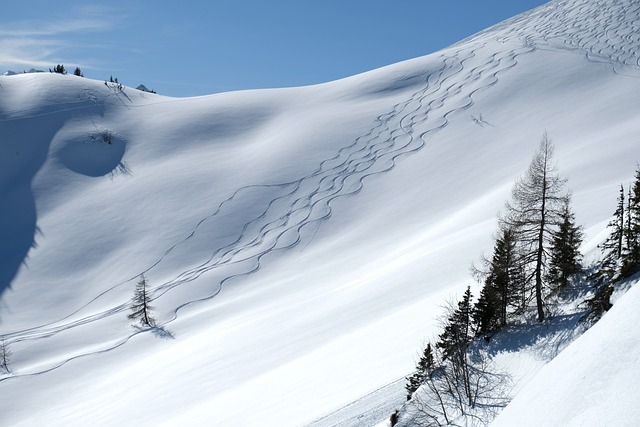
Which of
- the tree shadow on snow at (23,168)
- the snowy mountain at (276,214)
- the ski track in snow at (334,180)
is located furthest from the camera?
the tree shadow on snow at (23,168)

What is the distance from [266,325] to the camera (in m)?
27.2

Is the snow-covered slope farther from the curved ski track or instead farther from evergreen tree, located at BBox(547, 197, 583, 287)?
the curved ski track

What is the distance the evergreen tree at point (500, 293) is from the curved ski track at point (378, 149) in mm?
24399

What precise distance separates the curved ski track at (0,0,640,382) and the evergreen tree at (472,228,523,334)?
2440 centimetres

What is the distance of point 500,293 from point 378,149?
1582 inches

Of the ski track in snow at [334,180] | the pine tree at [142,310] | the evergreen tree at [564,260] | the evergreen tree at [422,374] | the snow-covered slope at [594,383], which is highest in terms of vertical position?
the ski track in snow at [334,180]

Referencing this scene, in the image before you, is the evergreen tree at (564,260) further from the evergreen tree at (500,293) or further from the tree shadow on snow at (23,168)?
the tree shadow on snow at (23,168)

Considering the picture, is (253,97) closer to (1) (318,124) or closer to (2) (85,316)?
(1) (318,124)

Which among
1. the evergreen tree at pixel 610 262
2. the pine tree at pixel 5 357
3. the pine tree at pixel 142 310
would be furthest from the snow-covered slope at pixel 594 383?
the pine tree at pixel 5 357

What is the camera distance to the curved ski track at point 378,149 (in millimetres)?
38281

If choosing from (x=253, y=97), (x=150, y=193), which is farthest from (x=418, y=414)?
(x=253, y=97)

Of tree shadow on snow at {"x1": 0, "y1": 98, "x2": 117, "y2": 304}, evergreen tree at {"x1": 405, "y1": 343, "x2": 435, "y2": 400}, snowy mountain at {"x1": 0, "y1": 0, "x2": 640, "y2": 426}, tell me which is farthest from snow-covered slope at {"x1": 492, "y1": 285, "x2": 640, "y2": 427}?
tree shadow on snow at {"x1": 0, "y1": 98, "x2": 117, "y2": 304}

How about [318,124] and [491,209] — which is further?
A: [318,124]

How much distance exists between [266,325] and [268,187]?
23.5 metres
